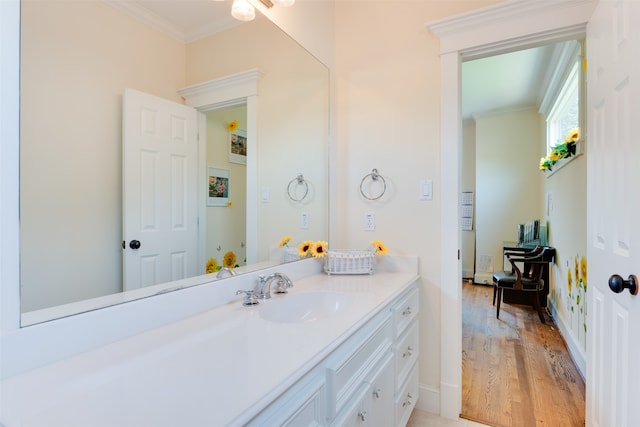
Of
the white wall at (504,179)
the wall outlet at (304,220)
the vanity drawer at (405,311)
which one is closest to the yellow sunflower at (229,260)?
the wall outlet at (304,220)

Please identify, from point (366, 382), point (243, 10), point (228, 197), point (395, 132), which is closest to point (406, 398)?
point (366, 382)

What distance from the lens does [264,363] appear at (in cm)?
74

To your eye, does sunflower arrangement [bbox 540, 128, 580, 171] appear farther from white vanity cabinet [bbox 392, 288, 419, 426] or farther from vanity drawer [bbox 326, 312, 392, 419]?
vanity drawer [bbox 326, 312, 392, 419]

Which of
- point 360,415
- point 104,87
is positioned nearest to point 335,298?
point 360,415

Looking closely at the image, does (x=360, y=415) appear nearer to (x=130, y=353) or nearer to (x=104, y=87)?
(x=130, y=353)

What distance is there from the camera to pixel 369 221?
2053 mm

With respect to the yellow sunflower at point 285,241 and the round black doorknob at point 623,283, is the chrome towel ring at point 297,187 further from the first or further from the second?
the round black doorknob at point 623,283

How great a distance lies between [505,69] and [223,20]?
3285 mm

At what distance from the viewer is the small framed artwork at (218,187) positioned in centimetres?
130

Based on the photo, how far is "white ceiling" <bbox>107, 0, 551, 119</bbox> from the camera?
A: 1.08 m

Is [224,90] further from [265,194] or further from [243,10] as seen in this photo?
[265,194]

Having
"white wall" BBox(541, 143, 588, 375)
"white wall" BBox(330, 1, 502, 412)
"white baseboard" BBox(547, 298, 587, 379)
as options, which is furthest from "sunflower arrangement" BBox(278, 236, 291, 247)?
"white baseboard" BBox(547, 298, 587, 379)

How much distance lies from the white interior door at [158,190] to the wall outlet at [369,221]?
113cm

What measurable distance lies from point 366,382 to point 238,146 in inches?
43.2
